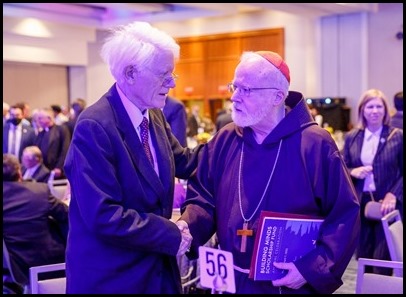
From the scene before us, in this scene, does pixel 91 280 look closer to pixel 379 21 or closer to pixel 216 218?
pixel 216 218

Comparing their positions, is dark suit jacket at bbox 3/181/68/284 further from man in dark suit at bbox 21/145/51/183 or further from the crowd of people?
the crowd of people

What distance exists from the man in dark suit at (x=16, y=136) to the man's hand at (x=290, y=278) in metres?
6.24

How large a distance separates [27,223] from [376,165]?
2.39 meters

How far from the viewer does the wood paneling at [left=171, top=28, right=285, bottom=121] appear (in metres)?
13.4

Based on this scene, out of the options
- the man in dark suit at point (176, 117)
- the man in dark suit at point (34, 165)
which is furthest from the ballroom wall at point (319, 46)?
the man in dark suit at point (176, 117)

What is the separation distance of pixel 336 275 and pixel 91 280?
762 mm

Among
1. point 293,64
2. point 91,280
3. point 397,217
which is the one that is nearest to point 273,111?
point 91,280

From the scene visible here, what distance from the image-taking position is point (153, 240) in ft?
5.62

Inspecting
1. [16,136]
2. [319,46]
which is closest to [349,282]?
[16,136]

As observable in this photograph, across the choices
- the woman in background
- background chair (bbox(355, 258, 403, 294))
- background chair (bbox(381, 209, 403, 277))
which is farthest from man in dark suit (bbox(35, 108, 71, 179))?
background chair (bbox(355, 258, 403, 294))

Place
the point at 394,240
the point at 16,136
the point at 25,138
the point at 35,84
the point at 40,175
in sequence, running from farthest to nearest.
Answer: the point at 35,84 < the point at 16,136 < the point at 25,138 < the point at 40,175 < the point at 394,240

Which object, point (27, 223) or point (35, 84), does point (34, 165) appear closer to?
point (27, 223)

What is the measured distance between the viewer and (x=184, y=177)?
2145 mm

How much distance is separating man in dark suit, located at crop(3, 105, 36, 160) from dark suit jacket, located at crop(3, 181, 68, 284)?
3756 millimetres
